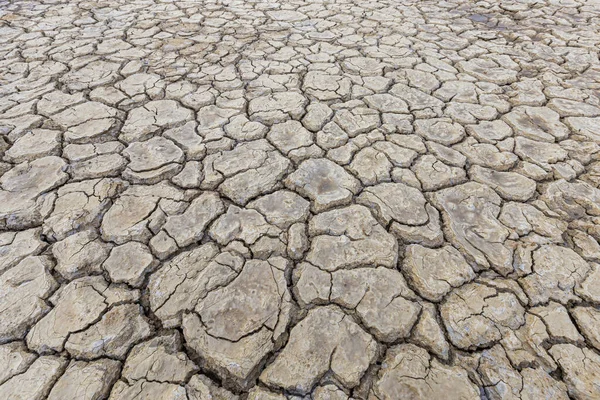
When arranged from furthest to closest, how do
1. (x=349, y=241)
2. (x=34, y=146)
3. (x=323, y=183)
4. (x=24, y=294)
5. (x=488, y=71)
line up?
1. (x=488, y=71)
2. (x=34, y=146)
3. (x=323, y=183)
4. (x=349, y=241)
5. (x=24, y=294)

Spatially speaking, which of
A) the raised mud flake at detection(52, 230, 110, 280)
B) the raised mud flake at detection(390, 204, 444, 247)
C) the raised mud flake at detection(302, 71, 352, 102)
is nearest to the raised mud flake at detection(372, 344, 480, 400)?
the raised mud flake at detection(390, 204, 444, 247)

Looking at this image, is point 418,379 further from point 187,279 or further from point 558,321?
point 187,279

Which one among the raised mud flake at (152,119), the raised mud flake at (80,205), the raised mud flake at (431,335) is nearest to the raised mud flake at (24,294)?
the raised mud flake at (80,205)

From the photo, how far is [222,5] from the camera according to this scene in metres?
4.30

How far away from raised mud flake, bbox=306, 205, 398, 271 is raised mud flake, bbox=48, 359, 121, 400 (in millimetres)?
799

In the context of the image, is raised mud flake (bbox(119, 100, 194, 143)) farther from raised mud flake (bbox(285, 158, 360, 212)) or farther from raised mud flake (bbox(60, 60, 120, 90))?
raised mud flake (bbox(285, 158, 360, 212))

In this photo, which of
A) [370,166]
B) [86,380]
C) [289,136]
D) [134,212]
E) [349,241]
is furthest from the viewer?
[289,136]

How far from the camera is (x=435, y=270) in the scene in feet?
4.58

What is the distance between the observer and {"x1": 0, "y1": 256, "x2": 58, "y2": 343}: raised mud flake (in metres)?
1.22

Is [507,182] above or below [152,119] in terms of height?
above

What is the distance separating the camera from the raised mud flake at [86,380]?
106 cm

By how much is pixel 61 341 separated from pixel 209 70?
7.50 ft

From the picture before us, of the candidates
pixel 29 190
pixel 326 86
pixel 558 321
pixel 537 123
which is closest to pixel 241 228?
pixel 29 190

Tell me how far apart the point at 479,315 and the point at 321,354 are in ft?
1.96
